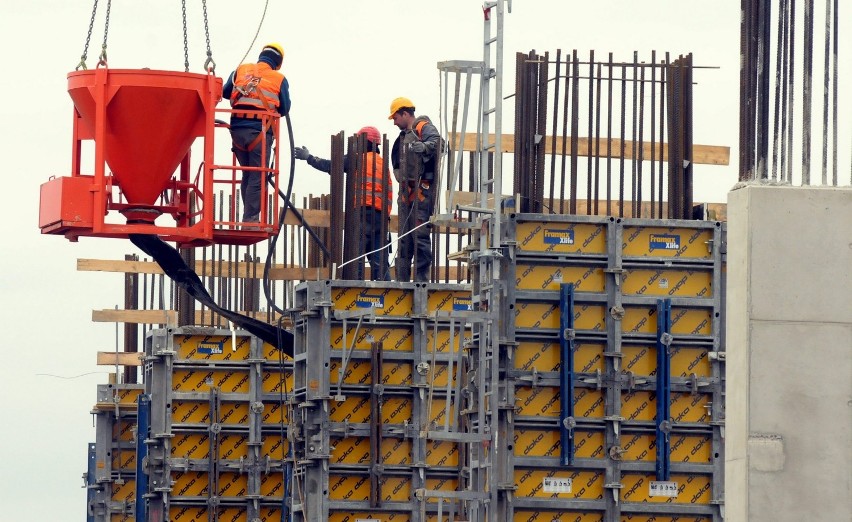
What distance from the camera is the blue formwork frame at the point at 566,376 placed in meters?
17.7

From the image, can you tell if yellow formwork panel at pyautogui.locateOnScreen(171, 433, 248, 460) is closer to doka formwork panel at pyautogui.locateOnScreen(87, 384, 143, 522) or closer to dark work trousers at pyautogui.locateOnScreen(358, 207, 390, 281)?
dark work trousers at pyautogui.locateOnScreen(358, 207, 390, 281)

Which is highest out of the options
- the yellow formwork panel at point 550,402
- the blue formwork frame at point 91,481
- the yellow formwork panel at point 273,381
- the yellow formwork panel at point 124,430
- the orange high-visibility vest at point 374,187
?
the orange high-visibility vest at point 374,187

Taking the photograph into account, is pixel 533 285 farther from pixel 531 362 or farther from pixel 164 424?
pixel 164 424

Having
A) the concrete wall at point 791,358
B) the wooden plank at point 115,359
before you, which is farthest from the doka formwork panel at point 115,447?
the concrete wall at point 791,358

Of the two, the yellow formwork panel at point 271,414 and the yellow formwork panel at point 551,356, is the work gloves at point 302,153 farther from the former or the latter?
the yellow formwork panel at point 551,356

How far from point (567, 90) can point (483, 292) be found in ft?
8.27

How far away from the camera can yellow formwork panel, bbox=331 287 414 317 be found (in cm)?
2120

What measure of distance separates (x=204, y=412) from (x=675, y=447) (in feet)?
26.5

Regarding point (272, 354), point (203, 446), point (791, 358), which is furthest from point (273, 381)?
point (791, 358)

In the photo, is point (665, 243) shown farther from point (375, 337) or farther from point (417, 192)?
point (417, 192)

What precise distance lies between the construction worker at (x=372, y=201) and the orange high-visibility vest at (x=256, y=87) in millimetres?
2452

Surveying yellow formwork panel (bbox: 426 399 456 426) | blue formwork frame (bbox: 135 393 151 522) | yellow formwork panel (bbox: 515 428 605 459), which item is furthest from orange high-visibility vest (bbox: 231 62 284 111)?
yellow formwork panel (bbox: 515 428 605 459)

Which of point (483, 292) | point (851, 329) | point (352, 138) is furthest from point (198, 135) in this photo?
point (851, 329)

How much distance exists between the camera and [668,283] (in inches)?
717
